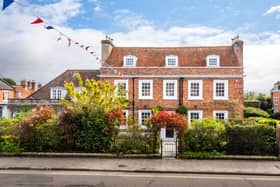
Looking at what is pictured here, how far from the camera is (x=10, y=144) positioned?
1360 cm

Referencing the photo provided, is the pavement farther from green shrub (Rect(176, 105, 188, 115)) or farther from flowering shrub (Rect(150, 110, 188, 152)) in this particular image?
green shrub (Rect(176, 105, 188, 115))

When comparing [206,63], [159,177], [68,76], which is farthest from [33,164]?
[68,76]

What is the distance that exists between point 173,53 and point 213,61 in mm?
4151

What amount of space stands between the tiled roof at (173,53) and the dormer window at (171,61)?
0.41 m

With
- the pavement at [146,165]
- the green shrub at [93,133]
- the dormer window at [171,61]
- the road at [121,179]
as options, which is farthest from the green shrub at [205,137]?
the dormer window at [171,61]

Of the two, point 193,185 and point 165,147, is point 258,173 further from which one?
point 165,147

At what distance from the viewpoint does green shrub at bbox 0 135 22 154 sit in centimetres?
1345

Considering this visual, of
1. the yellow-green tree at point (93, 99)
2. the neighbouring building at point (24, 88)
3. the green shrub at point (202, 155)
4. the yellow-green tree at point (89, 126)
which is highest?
the neighbouring building at point (24, 88)

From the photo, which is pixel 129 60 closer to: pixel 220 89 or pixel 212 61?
pixel 212 61

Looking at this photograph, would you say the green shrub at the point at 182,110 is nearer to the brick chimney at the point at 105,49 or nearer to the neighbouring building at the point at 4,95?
the brick chimney at the point at 105,49

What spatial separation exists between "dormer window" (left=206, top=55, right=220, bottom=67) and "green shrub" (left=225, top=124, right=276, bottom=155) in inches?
540

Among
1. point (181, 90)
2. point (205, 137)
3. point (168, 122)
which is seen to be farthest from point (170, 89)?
point (168, 122)

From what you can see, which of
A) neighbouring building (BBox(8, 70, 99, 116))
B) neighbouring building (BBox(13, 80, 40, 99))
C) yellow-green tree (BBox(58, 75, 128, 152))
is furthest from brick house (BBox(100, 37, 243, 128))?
neighbouring building (BBox(13, 80, 40, 99))

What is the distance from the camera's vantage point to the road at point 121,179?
848 centimetres
